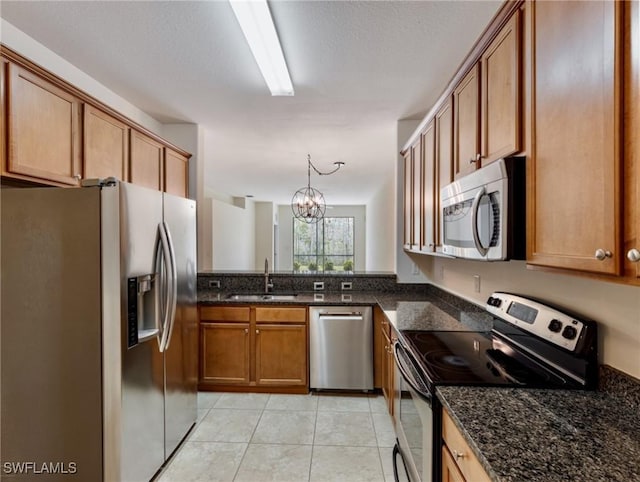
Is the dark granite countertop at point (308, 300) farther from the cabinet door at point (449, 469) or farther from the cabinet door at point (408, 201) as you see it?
the cabinet door at point (449, 469)

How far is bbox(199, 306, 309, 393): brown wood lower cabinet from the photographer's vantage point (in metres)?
3.00

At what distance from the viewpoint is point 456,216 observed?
1.75m

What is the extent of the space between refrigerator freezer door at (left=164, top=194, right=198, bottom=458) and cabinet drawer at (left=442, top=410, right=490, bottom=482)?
1.59 meters

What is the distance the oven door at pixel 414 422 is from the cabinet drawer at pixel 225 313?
1.58 m

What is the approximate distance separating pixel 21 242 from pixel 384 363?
8.32 ft

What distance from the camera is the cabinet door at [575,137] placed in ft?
2.68

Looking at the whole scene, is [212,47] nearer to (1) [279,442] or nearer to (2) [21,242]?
(2) [21,242]

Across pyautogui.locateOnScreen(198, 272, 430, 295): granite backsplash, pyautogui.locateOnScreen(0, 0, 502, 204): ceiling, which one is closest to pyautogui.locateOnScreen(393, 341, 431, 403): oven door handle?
pyautogui.locateOnScreen(198, 272, 430, 295): granite backsplash

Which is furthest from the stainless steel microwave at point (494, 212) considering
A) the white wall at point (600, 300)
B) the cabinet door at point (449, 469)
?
the cabinet door at point (449, 469)

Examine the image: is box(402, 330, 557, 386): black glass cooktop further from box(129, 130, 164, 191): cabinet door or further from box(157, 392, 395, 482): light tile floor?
box(129, 130, 164, 191): cabinet door

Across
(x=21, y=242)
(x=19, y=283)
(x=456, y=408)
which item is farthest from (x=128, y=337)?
(x=456, y=408)

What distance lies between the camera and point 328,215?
36.5ft

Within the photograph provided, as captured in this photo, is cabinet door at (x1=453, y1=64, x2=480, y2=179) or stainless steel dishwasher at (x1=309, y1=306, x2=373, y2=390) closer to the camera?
cabinet door at (x1=453, y1=64, x2=480, y2=179)

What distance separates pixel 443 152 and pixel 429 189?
1.22 feet
